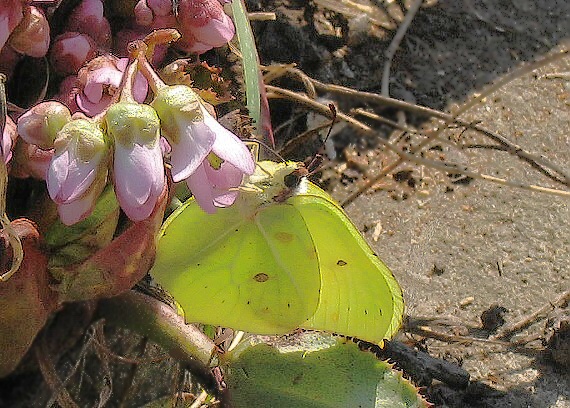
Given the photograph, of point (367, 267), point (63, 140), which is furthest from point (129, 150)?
point (367, 267)

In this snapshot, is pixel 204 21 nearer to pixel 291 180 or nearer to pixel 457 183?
pixel 291 180

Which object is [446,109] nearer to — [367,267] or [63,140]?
[367,267]

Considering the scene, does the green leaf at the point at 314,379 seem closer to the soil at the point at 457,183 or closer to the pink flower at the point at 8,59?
the soil at the point at 457,183

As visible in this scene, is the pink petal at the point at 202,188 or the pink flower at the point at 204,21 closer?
the pink petal at the point at 202,188

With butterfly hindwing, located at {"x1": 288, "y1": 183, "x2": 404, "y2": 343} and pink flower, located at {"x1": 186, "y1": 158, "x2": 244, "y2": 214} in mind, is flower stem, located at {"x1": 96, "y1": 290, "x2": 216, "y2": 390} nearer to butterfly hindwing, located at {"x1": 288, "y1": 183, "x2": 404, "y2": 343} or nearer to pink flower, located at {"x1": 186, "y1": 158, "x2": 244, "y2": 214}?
butterfly hindwing, located at {"x1": 288, "y1": 183, "x2": 404, "y2": 343}

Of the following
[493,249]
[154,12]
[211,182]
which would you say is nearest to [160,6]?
[154,12]

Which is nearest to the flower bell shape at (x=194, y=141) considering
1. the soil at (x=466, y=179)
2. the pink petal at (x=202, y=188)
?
the pink petal at (x=202, y=188)
